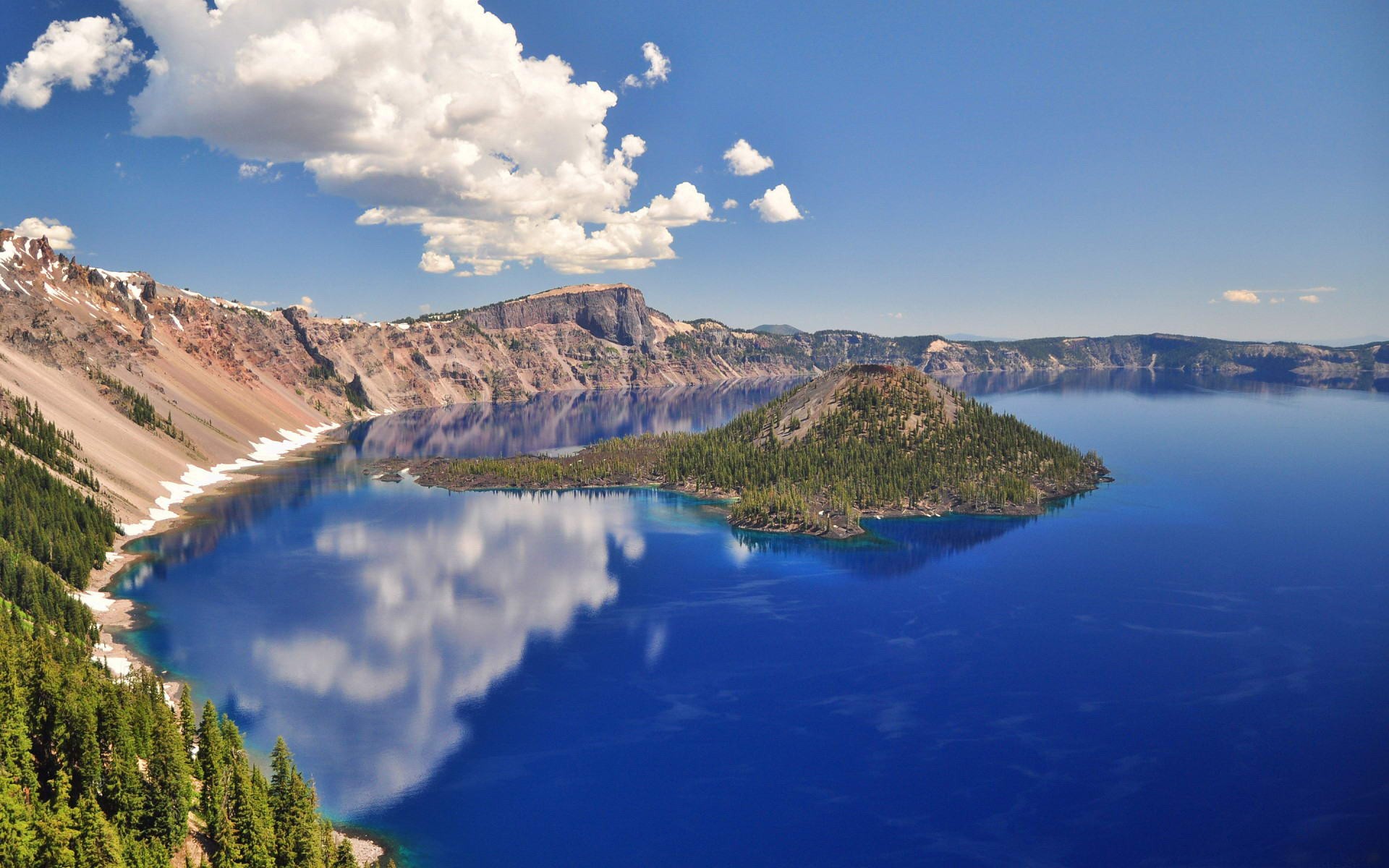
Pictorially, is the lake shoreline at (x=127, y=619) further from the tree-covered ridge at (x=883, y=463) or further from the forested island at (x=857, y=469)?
the tree-covered ridge at (x=883, y=463)

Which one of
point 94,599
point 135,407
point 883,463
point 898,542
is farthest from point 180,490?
point 883,463

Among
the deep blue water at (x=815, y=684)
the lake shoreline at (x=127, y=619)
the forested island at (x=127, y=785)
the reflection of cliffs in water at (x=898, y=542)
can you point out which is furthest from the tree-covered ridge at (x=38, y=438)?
the reflection of cliffs in water at (x=898, y=542)

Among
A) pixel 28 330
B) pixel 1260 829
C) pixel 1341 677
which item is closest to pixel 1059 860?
pixel 1260 829

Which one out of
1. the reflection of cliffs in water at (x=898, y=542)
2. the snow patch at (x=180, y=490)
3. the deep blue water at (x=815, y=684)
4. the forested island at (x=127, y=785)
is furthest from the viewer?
the snow patch at (x=180, y=490)

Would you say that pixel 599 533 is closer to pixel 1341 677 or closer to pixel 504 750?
pixel 504 750

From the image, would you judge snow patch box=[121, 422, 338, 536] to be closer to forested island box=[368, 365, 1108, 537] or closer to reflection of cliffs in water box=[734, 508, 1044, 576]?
forested island box=[368, 365, 1108, 537]

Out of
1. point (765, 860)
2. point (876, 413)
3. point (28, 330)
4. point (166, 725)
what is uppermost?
point (28, 330)
